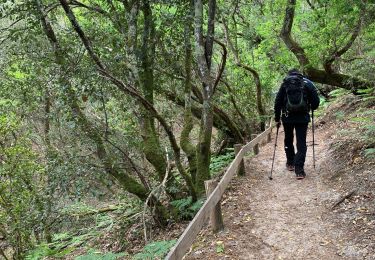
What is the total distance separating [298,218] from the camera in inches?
247

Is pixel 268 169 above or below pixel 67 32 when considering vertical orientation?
below

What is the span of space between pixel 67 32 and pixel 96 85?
183 cm

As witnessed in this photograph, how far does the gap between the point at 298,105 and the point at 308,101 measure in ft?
1.00

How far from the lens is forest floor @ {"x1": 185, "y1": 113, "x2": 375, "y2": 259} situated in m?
5.18

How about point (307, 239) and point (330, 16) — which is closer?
point (307, 239)

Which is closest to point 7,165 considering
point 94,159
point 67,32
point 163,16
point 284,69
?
point 94,159

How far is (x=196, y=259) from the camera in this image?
17.4ft

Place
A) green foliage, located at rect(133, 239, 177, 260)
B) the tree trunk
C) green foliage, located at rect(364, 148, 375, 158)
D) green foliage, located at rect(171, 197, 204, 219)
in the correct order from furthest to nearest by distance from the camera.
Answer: the tree trunk
green foliage, located at rect(171, 197, 204, 219)
green foliage, located at rect(364, 148, 375, 158)
green foliage, located at rect(133, 239, 177, 260)

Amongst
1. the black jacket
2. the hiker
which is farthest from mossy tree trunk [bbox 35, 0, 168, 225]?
the black jacket

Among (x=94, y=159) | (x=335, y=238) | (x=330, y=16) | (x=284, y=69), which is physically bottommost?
(x=335, y=238)

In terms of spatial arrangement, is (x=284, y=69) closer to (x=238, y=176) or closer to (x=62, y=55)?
(x=238, y=176)

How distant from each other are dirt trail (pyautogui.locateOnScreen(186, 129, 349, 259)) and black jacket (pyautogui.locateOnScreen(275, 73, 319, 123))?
1.32 m

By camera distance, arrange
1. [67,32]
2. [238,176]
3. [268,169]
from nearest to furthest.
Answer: [67,32] → [238,176] → [268,169]

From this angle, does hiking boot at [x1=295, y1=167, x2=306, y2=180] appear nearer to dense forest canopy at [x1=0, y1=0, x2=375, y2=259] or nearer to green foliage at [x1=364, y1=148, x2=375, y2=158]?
green foliage at [x1=364, y1=148, x2=375, y2=158]
